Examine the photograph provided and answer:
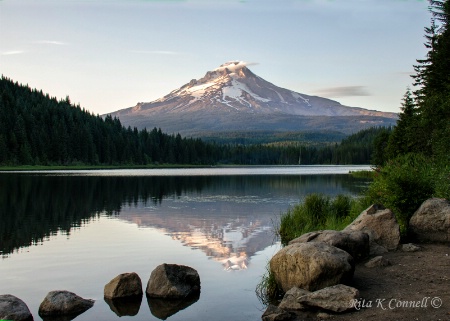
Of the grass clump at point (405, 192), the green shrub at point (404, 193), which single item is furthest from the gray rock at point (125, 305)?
the green shrub at point (404, 193)

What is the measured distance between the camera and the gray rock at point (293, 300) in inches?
528

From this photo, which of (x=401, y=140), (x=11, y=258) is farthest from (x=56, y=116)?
(x=11, y=258)

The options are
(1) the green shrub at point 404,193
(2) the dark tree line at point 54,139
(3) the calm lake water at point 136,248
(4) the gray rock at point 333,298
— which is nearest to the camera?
(4) the gray rock at point 333,298

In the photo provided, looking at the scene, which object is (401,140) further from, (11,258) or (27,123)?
(27,123)

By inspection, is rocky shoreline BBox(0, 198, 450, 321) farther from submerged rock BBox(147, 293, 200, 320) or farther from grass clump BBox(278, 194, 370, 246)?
grass clump BBox(278, 194, 370, 246)

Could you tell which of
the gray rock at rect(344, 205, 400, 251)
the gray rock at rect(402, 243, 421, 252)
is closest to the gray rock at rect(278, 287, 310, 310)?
the gray rock at rect(344, 205, 400, 251)

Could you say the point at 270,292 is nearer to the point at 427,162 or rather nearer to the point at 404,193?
the point at 404,193

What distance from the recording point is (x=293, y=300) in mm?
13625

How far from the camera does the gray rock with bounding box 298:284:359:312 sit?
12789 millimetres

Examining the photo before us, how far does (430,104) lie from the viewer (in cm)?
4391

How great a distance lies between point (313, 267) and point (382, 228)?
22.3ft

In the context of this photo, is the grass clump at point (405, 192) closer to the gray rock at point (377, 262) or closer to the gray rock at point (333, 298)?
the gray rock at point (377, 262)

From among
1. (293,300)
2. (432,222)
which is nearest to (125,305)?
(293,300)

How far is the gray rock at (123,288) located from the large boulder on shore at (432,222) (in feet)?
38.7
